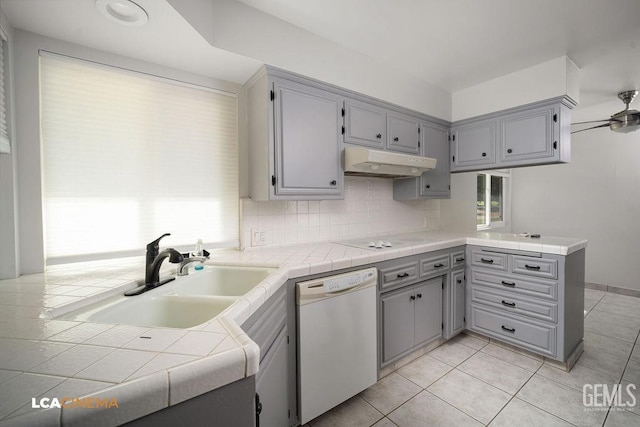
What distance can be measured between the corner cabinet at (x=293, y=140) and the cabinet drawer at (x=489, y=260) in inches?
58.4

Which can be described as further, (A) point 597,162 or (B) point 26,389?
(A) point 597,162

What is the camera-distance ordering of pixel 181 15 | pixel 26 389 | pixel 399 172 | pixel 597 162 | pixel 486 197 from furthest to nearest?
pixel 486 197 < pixel 597 162 < pixel 399 172 < pixel 181 15 < pixel 26 389

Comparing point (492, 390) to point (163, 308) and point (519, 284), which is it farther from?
point (163, 308)

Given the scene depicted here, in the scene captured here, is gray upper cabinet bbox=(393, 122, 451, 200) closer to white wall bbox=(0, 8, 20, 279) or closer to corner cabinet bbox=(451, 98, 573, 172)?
corner cabinet bbox=(451, 98, 573, 172)

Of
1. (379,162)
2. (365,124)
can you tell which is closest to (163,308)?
(379,162)

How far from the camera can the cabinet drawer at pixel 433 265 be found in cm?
212

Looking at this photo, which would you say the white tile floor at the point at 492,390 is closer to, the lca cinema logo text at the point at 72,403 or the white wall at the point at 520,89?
the lca cinema logo text at the point at 72,403

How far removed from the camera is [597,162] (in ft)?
11.9

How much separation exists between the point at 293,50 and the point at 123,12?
0.95 meters

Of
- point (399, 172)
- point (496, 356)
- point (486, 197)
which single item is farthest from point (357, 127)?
point (486, 197)

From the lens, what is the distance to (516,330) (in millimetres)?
2219

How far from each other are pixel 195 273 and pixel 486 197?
15.4 ft

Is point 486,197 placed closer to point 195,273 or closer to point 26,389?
point 195,273

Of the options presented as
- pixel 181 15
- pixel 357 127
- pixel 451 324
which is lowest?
pixel 451 324
